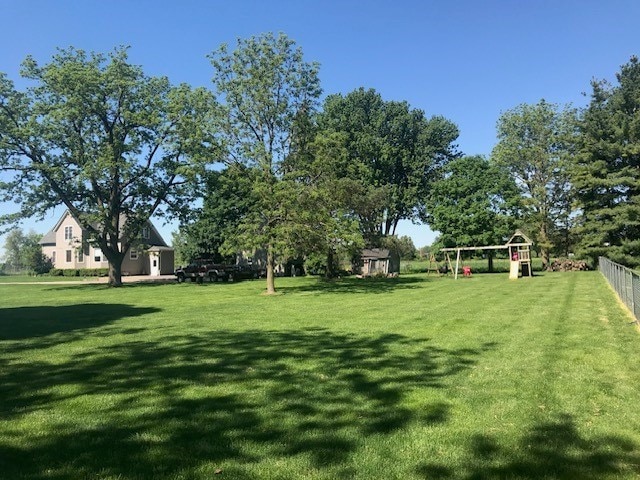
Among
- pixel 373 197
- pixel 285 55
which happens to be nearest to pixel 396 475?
pixel 285 55

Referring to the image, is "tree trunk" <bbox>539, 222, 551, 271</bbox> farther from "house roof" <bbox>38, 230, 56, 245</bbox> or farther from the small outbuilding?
"house roof" <bbox>38, 230, 56, 245</bbox>

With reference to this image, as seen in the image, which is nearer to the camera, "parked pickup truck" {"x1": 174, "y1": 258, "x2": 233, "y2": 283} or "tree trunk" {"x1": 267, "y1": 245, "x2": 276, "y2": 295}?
"tree trunk" {"x1": 267, "y1": 245, "x2": 276, "y2": 295}

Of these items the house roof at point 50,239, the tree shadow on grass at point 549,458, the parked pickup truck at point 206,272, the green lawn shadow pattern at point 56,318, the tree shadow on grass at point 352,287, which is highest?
the house roof at point 50,239

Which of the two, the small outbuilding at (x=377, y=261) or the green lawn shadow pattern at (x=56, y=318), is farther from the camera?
the small outbuilding at (x=377, y=261)

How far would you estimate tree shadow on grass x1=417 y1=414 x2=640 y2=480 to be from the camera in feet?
12.4

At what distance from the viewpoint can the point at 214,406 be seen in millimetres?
5422

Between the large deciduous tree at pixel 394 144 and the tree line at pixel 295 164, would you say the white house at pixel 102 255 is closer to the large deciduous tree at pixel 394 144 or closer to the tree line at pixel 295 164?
the tree line at pixel 295 164

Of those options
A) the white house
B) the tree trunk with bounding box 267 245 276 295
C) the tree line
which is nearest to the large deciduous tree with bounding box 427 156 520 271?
the tree line

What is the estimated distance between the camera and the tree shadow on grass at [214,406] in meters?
3.96

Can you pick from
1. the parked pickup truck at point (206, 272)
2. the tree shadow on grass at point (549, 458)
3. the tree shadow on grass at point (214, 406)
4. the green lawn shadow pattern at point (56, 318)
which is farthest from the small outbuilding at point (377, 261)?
the tree shadow on grass at point (549, 458)

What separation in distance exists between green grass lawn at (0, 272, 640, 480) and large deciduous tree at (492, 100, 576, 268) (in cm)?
4111

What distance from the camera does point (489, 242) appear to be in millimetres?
47812

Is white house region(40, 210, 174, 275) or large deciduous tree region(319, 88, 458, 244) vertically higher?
large deciduous tree region(319, 88, 458, 244)

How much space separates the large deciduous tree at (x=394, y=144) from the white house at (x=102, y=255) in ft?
77.4
